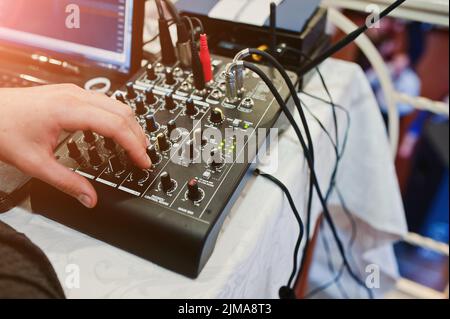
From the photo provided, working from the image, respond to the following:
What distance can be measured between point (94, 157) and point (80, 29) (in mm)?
273

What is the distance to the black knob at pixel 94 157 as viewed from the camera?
21.5 inches

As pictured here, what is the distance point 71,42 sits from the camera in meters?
0.73

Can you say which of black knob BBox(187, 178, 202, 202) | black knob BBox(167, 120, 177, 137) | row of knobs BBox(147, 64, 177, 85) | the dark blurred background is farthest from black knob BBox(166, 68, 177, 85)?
A: the dark blurred background

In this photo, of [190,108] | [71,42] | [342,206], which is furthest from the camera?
[342,206]

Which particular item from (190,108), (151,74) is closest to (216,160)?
(190,108)

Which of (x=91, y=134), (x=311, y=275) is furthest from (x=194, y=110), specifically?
(x=311, y=275)

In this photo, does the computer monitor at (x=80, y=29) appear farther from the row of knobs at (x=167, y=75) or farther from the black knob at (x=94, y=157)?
the black knob at (x=94, y=157)

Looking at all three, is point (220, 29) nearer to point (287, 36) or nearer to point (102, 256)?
point (287, 36)

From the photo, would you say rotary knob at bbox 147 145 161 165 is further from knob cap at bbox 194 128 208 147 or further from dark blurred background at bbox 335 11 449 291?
dark blurred background at bbox 335 11 449 291

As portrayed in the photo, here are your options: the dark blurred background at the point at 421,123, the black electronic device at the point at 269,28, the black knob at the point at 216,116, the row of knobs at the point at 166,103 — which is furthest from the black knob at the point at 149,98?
the dark blurred background at the point at 421,123

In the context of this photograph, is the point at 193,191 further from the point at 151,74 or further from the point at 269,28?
the point at 269,28

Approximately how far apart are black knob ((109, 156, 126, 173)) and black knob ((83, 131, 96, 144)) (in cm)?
5

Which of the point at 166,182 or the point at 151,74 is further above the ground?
the point at 151,74
